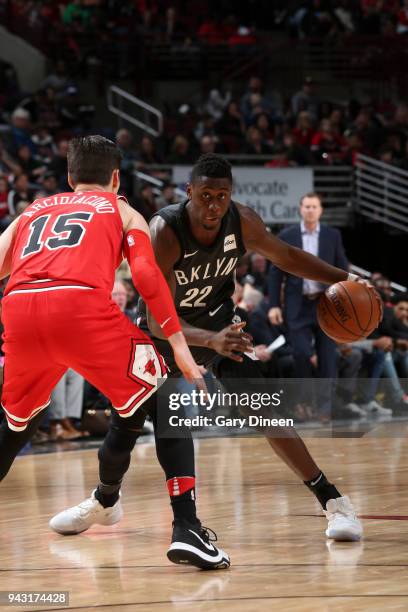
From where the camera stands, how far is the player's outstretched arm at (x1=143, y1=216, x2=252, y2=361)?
3900 millimetres

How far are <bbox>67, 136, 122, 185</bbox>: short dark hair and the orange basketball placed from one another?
1.34 metres

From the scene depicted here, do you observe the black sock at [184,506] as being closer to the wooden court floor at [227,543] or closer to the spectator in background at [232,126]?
the wooden court floor at [227,543]

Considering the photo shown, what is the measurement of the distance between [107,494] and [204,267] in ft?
3.48

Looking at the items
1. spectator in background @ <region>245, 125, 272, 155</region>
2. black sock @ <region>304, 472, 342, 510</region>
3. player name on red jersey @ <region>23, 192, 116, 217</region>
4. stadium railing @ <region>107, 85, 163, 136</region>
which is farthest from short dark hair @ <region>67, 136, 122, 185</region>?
stadium railing @ <region>107, 85, 163, 136</region>

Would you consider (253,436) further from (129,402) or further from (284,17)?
(284,17)

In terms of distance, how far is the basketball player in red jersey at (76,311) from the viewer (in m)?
3.84

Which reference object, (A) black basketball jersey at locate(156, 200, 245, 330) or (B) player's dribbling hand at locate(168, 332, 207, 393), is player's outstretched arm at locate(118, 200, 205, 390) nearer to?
(B) player's dribbling hand at locate(168, 332, 207, 393)

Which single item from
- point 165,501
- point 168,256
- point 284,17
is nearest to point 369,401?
A: point 165,501

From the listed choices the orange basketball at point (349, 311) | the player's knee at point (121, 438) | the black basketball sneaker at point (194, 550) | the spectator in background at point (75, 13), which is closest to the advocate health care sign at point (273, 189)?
the spectator in background at point (75, 13)

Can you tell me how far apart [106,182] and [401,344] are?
7377 millimetres

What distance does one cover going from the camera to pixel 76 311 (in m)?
3.84

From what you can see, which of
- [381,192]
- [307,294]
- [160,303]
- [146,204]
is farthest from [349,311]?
[381,192]

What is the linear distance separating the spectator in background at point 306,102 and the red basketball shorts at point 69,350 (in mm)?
13068

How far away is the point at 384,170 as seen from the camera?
15344mm
